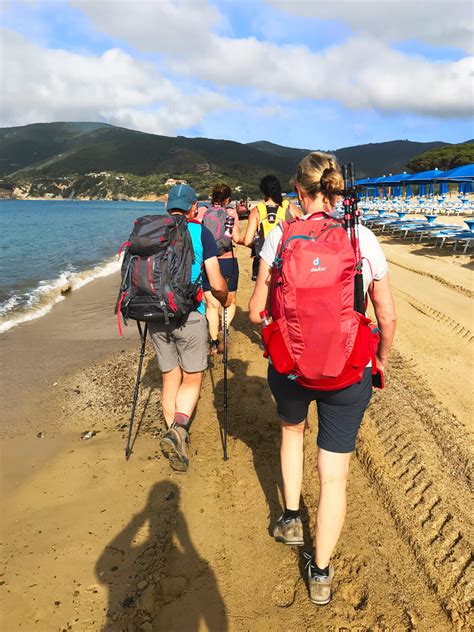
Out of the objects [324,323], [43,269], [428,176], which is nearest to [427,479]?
[324,323]

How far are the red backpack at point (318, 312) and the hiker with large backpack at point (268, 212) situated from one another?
2487 mm

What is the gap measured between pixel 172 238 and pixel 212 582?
206cm

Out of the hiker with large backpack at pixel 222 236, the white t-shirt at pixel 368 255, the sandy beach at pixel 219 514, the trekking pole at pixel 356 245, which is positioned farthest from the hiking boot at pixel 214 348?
the trekking pole at pixel 356 245

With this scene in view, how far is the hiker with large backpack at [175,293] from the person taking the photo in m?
2.70

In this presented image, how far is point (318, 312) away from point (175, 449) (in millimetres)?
1869

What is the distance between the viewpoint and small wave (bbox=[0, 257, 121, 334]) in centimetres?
821

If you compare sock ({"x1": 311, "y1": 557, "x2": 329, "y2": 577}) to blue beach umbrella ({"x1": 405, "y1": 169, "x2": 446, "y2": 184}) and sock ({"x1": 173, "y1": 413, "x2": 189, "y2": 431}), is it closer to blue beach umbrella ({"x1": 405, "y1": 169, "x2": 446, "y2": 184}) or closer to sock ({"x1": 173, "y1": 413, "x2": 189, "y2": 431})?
sock ({"x1": 173, "y1": 413, "x2": 189, "y2": 431})

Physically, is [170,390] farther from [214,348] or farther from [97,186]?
[97,186]

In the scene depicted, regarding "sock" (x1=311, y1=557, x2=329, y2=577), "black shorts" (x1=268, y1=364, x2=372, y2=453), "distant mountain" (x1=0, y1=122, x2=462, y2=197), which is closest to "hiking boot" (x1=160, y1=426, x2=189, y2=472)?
"sock" (x1=311, y1=557, x2=329, y2=577)

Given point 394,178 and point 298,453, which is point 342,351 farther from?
point 394,178

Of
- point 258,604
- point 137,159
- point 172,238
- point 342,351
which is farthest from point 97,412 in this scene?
point 137,159

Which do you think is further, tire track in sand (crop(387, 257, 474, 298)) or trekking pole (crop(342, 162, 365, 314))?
tire track in sand (crop(387, 257, 474, 298))

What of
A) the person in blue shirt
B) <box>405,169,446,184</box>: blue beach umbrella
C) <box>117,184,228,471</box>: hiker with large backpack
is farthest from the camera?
<box>405,169,446,184</box>: blue beach umbrella

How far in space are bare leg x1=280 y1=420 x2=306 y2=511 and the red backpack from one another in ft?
1.54
